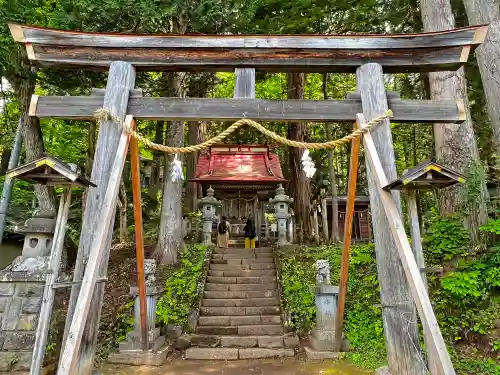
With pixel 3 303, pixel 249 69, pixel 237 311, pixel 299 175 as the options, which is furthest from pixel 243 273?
pixel 249 69

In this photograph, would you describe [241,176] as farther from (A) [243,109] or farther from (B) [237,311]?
(A) [243,109]

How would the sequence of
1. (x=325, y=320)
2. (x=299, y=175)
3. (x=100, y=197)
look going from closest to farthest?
(x=100, y=197), (x=325, y=320), (x=299, y=175)

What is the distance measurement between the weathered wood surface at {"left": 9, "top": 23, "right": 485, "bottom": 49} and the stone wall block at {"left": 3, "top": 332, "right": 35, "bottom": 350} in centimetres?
362

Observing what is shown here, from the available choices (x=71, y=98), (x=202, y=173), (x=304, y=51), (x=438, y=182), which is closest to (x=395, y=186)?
(x=438, y=182)

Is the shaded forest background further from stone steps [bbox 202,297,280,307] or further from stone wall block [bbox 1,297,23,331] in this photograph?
stone wall block [bbox 1,297,23,331]

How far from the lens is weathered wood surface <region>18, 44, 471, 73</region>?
407 centimetres

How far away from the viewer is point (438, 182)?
330 centimetres

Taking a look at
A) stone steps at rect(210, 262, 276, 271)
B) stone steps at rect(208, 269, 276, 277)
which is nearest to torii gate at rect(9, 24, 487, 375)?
stone steps at rect(208, 269, 276, 277)

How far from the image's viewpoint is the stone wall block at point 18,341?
4281mm

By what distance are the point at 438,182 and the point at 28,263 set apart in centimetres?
513

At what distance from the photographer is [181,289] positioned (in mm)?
8039

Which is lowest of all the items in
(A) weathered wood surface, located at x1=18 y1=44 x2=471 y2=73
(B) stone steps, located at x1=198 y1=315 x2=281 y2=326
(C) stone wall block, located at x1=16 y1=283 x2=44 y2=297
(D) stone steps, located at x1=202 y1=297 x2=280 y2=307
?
(B) stone steps, located at x1=198 y1=315 x2=281 y2=326

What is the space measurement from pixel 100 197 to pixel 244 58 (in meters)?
2.38

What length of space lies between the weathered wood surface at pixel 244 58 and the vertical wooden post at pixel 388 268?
0.71 ft
